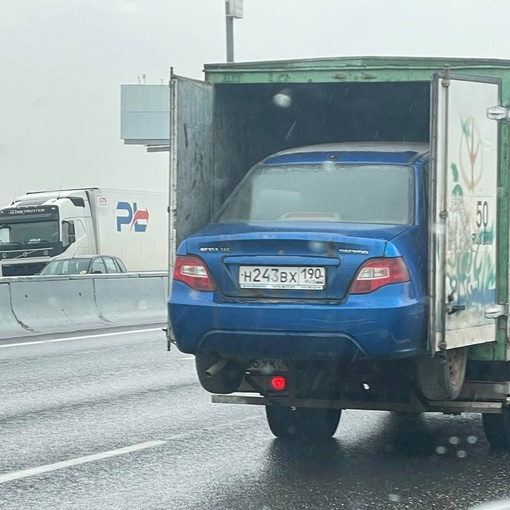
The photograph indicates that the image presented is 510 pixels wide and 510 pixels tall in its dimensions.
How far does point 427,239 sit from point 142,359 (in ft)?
27.3

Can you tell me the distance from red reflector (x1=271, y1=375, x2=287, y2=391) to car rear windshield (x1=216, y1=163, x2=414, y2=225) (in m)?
0.99

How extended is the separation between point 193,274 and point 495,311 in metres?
1.93

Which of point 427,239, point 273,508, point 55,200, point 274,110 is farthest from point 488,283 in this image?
point 55,200

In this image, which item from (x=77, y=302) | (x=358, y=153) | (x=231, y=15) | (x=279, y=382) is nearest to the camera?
(x=279, y=382)

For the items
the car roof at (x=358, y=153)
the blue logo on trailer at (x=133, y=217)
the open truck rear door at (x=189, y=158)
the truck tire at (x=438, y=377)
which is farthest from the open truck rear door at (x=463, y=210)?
the blue logo on trailer at (x=133, y=217)

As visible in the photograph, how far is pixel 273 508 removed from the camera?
21.6ft

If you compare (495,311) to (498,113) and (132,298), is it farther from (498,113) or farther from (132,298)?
(132,298)

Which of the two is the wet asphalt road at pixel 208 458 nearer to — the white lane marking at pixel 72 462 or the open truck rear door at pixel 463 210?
the white lane marking at pixel 72 462

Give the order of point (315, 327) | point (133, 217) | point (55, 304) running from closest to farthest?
point (315, 327), point (55, 304), point (133, 217)

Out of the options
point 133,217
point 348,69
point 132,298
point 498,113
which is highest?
point 348,69

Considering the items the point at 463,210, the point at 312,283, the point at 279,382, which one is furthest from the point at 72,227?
the point at 312,283

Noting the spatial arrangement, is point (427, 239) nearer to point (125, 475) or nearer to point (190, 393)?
point (125, 475)

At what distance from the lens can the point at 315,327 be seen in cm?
680

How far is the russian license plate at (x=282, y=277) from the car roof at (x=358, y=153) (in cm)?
138
